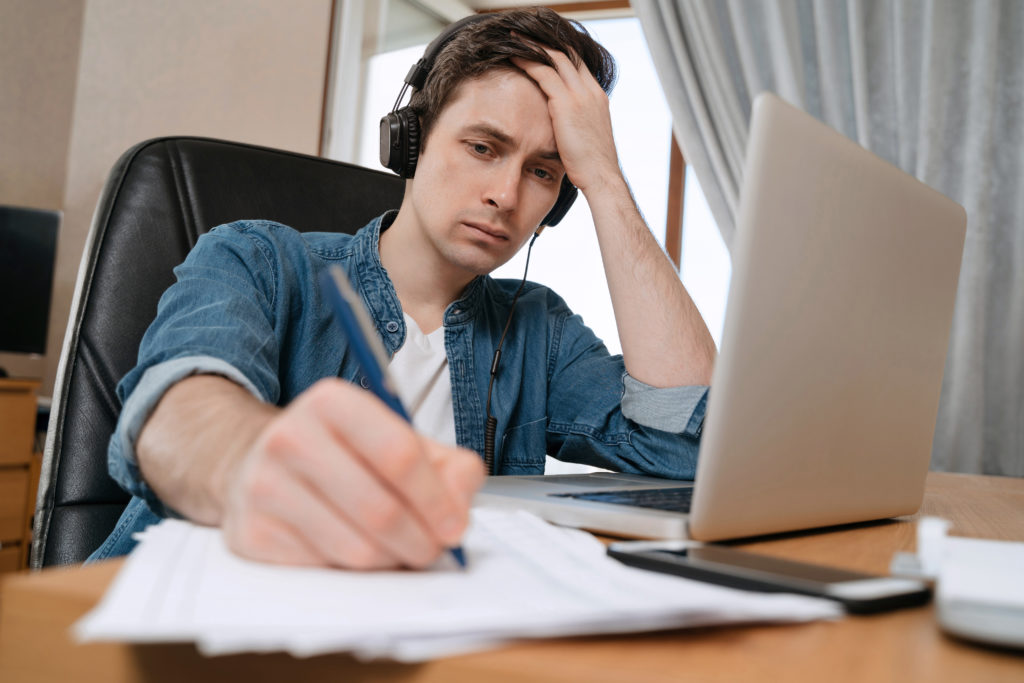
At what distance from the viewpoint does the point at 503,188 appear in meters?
1.06

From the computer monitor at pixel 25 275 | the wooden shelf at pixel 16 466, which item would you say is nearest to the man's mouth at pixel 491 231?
the wooden shelf at pixel 16 466

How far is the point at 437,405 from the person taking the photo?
1048 mm

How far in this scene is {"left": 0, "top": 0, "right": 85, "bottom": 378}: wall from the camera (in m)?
3.24

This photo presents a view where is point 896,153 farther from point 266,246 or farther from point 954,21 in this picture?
point 266,246

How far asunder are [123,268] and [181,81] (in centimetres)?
265

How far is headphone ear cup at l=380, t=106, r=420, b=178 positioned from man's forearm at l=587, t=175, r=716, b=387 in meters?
0.26

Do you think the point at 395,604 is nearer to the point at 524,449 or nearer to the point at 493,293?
the point at 524,449

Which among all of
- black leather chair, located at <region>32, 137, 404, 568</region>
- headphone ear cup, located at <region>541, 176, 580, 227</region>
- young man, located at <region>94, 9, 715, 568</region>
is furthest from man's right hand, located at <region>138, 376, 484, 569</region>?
headphone ear cup, located at <region>541, 176, 580, 227</region>

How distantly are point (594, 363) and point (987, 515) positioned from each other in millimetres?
519

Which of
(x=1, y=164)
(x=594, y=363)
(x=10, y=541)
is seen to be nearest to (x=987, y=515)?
(x=594, y=363)

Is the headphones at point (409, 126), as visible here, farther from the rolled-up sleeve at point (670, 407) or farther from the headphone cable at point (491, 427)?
the rolled-up sleeve at point (670, 407)

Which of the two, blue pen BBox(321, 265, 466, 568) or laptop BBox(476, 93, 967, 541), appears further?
laptop BBox(476, 93, 967, 541)

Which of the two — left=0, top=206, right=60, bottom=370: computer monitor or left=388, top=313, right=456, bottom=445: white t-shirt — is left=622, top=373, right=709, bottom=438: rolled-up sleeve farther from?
left=0, top=206, right=60, bottom=370: computer monitor

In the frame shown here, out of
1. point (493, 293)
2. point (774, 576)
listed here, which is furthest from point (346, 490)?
point (493, 293)
